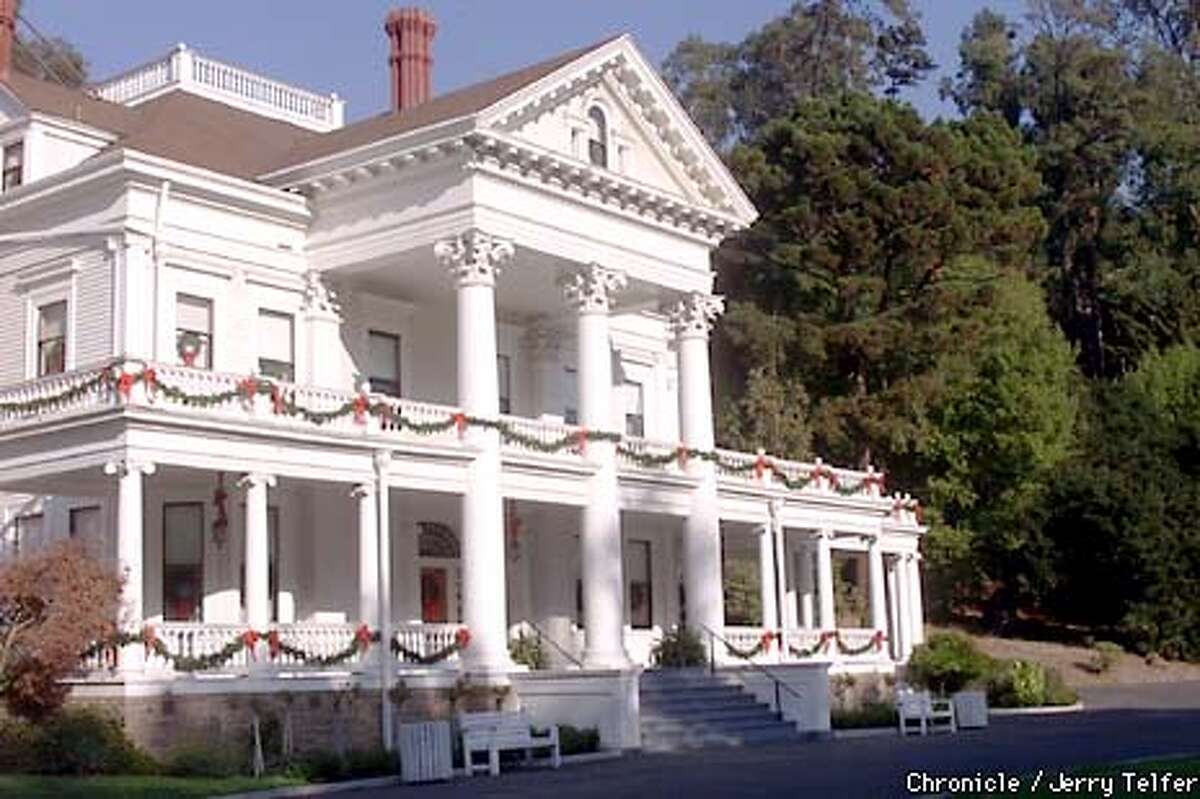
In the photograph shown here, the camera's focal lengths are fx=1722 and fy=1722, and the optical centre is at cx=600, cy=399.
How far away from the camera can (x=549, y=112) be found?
34719 mm

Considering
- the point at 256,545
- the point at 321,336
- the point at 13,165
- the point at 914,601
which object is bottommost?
the point at 914,601

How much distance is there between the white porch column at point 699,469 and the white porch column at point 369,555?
31.1 ft

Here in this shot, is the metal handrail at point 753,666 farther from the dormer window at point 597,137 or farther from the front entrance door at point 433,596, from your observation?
the dormer window at point 597,137

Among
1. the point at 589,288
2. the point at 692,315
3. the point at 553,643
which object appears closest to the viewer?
the point at 589,288

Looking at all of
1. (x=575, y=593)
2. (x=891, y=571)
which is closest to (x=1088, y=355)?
(x=891, y=571)

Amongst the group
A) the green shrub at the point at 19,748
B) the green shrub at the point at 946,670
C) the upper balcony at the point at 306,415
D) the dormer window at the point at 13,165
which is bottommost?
the green shrub at the point at 19,748

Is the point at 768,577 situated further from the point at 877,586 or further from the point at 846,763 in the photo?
the point at 846,763

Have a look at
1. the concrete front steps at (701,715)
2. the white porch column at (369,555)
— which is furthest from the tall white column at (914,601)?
the white porch column at (369,555)

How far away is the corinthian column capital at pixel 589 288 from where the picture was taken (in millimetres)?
35406

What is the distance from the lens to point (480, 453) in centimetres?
3241

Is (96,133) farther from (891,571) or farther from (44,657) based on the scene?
(891,571)

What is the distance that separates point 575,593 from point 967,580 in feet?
84.8

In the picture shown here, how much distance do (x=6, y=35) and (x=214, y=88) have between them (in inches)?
184

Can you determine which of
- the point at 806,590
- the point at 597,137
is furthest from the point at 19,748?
the point at 806,590
